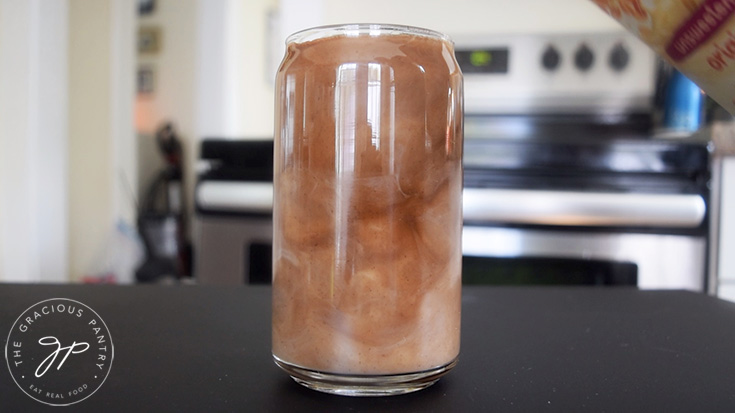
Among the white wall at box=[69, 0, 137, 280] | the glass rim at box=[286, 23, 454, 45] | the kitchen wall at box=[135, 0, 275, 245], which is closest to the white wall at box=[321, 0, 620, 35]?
the kitchen wall at box=[135, 0, 275, 245]

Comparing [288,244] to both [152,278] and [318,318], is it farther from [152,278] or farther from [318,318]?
[152,278]

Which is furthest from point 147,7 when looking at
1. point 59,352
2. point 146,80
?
point 59,352

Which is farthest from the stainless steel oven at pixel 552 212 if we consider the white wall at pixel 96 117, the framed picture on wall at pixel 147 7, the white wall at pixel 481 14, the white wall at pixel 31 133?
the framed picture on wall at pixel 147 7

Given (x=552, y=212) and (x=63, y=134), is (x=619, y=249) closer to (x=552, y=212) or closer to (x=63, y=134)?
(x=552, y=212)

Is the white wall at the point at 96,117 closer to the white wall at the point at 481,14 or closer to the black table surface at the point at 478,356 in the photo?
the white wall at the point at 481,14

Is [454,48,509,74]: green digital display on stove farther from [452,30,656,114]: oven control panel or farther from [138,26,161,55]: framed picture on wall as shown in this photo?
[138,26,161,55]: framed picture on wall

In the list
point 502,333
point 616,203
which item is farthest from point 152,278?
point 502,333
